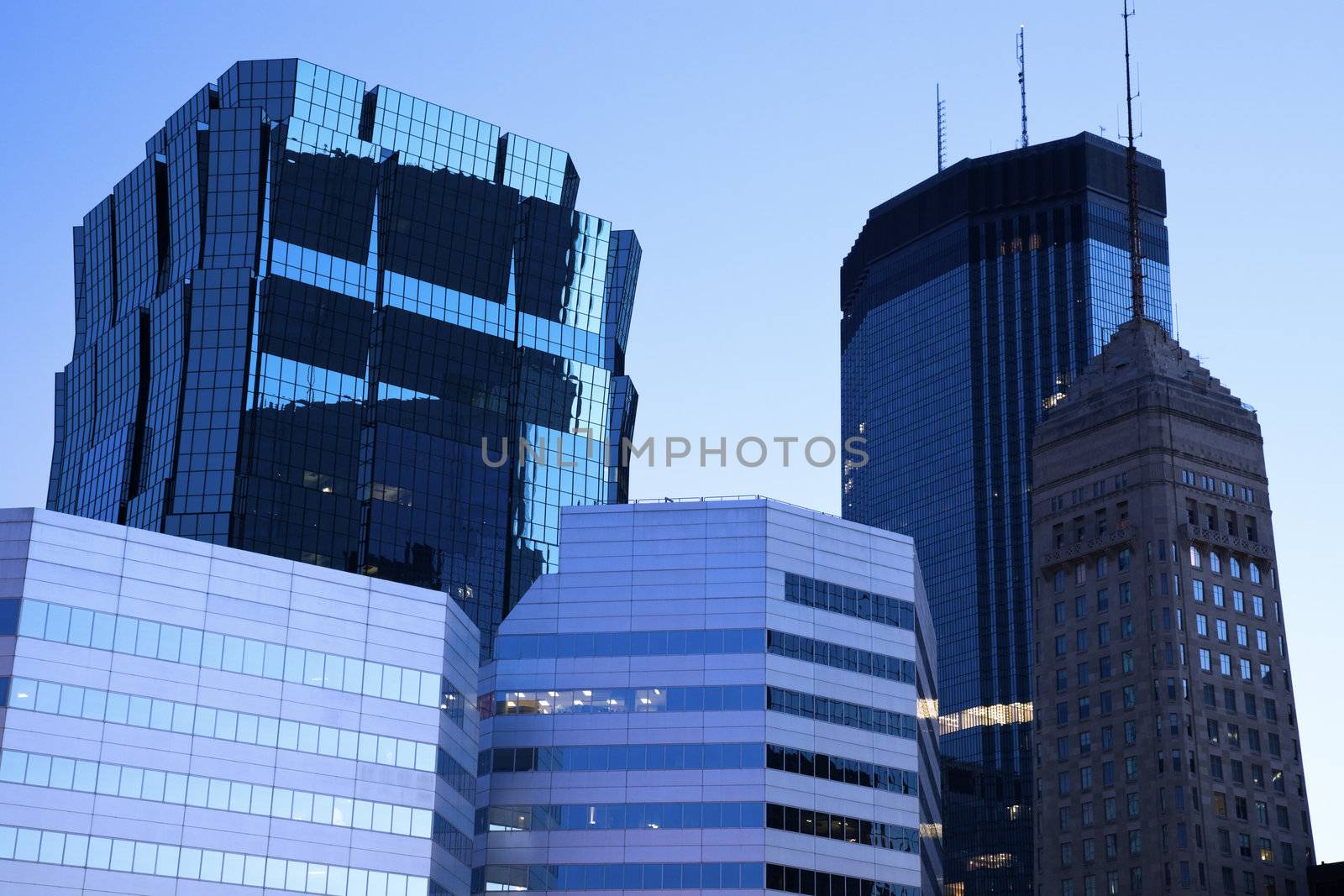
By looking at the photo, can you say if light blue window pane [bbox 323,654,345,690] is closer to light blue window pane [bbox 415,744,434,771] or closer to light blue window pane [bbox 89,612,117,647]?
light blue window pane [bbox 415,744,434,771]

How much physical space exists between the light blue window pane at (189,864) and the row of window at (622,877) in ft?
107

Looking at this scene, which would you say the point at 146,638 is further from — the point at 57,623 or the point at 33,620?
the point at 33,620

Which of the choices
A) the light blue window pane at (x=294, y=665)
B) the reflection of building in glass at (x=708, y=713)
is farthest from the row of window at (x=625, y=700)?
the light blue window pane at (x=294, y=665)

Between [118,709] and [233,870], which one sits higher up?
[118,709]

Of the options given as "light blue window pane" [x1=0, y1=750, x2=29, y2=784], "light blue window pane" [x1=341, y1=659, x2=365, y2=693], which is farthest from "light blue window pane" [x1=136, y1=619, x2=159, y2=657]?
"light blue window pane" [x1=341, y1=659, x2=365, y2=693]

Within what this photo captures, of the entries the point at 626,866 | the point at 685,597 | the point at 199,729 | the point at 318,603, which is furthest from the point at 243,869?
the point at 685,597

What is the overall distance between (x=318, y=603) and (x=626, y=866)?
108 ft

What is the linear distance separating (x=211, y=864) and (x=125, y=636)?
47.9ft

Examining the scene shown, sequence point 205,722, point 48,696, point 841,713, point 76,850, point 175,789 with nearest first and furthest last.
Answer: point 76,850
point 48,696
point 175,789
point 205,722
point 841,713

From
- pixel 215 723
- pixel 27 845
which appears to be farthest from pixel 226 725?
pixel 27 845

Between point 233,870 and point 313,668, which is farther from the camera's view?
point 313,668

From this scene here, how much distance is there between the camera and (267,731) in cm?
11956

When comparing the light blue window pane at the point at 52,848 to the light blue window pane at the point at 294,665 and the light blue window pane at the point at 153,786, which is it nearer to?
the light blue window pane at the point at 153,786

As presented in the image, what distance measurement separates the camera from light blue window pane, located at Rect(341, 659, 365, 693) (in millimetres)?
124250
